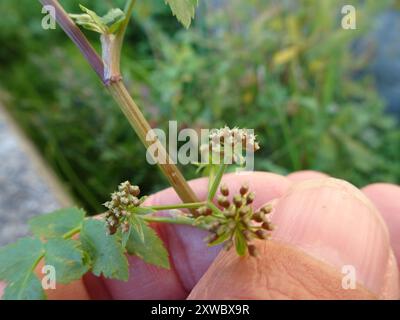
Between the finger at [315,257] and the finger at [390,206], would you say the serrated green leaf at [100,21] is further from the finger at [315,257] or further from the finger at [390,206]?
the finger at [390,206]

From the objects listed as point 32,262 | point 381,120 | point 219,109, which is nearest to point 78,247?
point 32,262

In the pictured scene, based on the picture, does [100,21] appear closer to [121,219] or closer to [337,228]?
[121,219]

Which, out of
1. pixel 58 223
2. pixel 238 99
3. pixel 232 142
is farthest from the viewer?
pixel 238 99

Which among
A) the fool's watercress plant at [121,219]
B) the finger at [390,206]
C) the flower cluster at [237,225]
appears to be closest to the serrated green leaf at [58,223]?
the fool's watercress plant at [121,219]

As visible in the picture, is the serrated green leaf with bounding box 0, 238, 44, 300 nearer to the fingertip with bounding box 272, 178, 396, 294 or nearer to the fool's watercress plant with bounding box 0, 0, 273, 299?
the fool's watercress plant with bounding box 0, 0, 273, 299

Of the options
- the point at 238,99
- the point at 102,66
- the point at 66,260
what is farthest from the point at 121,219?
the point at 238,99
